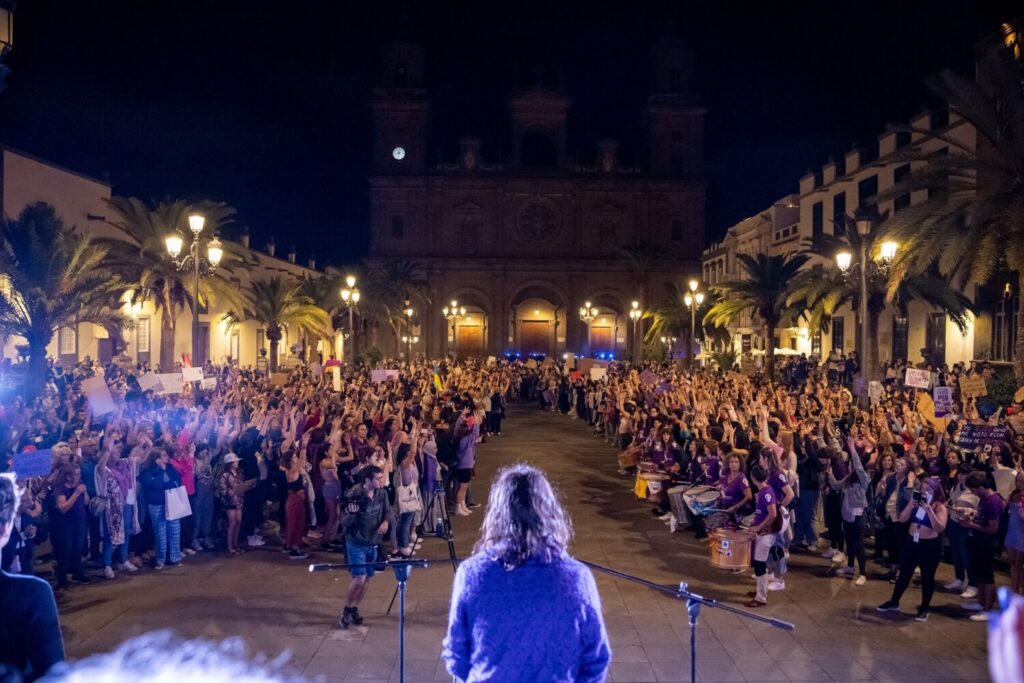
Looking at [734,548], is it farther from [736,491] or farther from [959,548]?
[959,548]

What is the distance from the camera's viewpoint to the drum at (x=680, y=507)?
12209 mm

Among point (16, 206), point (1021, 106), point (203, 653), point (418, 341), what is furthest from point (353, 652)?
point (418, 341)

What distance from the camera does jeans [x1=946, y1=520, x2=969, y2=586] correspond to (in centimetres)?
875

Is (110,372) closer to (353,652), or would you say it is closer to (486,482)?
(486,482)

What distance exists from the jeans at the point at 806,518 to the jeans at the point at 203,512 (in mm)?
7926

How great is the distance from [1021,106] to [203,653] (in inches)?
642

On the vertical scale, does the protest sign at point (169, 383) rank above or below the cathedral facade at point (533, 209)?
below

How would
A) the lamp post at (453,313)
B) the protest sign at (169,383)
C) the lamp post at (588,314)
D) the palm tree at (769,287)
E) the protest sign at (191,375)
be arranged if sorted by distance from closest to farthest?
the protest sign at (169,383) < the protest sign at (191,375) < the palm tree at (769,287) < the lamp post at (588,314) < the lamp post at (453,313)

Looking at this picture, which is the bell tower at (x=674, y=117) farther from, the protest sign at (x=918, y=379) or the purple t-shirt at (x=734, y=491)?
the purple t-shirt at (x=734, y=491)

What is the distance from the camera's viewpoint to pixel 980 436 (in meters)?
11.3

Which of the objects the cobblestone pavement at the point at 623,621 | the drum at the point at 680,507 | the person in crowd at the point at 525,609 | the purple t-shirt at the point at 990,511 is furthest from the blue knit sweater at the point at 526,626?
the drum at the point at 680,507

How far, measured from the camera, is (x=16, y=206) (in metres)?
24.8

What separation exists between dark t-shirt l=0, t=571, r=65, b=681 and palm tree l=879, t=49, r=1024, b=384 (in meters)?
16.9

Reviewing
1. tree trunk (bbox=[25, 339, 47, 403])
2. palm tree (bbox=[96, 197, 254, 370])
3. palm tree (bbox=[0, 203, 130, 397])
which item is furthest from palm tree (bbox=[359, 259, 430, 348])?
tree trunk (bbox=[25, 339, 47, 403])
